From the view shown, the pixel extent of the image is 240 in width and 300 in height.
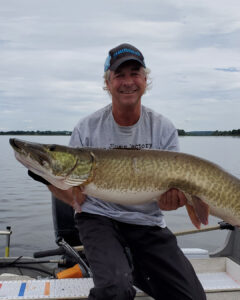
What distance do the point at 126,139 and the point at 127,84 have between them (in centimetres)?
47

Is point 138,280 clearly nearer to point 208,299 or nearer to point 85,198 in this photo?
point 208,299

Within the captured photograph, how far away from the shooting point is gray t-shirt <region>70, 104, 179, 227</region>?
3275 millimetres

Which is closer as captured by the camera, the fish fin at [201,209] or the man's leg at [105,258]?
the man's leg at [105,258]

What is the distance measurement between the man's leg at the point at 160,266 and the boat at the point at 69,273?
5.6 inches

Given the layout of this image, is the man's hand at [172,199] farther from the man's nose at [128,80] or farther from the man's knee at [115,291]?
the man's nose at [128,80]

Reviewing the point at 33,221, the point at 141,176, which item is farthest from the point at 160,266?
the point at 33,221

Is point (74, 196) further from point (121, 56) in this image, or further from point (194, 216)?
point (121, 56)

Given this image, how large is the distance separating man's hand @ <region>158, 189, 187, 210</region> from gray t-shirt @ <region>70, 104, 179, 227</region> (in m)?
0.32

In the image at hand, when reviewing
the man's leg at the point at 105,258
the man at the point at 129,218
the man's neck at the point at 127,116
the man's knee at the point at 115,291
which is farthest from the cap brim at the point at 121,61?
the man's knee at the point at 115,291

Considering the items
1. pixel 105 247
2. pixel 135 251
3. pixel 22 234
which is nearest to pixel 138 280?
pixel 135 251

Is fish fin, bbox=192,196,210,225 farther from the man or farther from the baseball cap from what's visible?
the baseball cap

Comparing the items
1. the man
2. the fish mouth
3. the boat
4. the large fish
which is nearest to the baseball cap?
the man

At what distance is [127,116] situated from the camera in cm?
343

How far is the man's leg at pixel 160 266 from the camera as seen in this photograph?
9.92 ft
